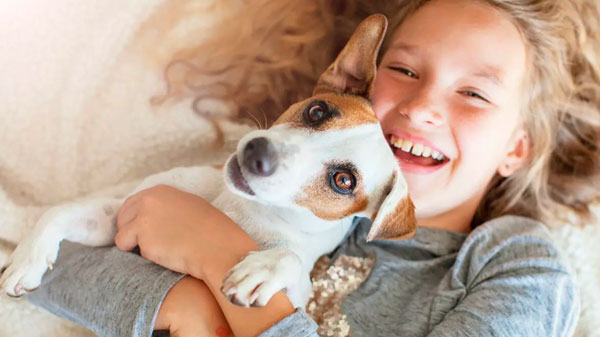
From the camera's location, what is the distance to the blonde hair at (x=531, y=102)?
6.75ft

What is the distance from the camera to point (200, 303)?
1489 millimetres

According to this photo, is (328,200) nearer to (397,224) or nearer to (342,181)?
(342,181)

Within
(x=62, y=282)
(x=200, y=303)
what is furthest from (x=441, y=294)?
(x=62, y=282)

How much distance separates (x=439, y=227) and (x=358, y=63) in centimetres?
82

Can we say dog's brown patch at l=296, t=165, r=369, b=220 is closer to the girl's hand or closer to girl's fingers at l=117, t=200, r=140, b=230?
the girl's hand

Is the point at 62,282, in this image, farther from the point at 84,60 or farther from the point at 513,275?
the point at 513,275

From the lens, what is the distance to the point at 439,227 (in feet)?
6.79

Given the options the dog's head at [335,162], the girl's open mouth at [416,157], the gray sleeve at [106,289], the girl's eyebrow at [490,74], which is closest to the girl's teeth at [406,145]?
the girl's open mouth at [416,157]

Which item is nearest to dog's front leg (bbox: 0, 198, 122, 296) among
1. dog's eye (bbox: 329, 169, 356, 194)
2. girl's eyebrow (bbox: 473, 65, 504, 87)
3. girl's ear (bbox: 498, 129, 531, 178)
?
dog's eye (bbox: 329, 169, 356, 194)

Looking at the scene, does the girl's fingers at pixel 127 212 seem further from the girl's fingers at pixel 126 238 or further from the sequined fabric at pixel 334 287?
the sequined fabric at pixel 334 287

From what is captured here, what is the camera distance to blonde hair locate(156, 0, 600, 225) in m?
2.06

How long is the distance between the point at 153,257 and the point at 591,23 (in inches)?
75.9

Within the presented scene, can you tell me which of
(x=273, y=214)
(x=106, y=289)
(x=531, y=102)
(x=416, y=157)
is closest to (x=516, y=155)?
(x=531, y=102)

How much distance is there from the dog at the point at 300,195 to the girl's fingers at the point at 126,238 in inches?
3.1
